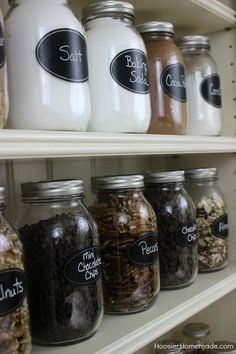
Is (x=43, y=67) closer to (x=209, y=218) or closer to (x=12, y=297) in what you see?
(x=12, y=297)

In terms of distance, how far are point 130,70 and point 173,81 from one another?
6.0 inches

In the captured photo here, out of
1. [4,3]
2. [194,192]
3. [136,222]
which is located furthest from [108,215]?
[4,3]

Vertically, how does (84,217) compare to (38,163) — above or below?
below

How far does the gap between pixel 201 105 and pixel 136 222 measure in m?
0.34

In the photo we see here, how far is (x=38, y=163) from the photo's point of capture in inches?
36.6

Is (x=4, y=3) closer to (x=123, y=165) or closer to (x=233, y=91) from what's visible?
(x=123, y=165)

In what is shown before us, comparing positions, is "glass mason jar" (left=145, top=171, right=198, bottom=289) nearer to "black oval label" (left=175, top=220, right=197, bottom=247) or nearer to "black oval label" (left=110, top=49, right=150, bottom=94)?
"black oval label" (left=175, top=220, right=197, bottom=247)

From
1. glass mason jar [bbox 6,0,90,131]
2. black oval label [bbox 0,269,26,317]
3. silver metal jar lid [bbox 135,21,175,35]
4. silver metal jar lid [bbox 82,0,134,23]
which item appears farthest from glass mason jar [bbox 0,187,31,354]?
silver metal jar lid [bbox 135,21,175,35]

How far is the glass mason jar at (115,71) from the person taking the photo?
0.73m

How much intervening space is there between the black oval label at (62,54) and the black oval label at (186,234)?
0.40 meters

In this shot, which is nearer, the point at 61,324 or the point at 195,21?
the point at 61,324

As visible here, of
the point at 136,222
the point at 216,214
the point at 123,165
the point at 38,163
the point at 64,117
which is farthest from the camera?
the point at 123,165

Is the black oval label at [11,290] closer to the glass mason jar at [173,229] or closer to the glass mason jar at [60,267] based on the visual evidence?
the glass mason jar at [60,267]

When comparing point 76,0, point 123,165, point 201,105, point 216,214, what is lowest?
point 216,214
